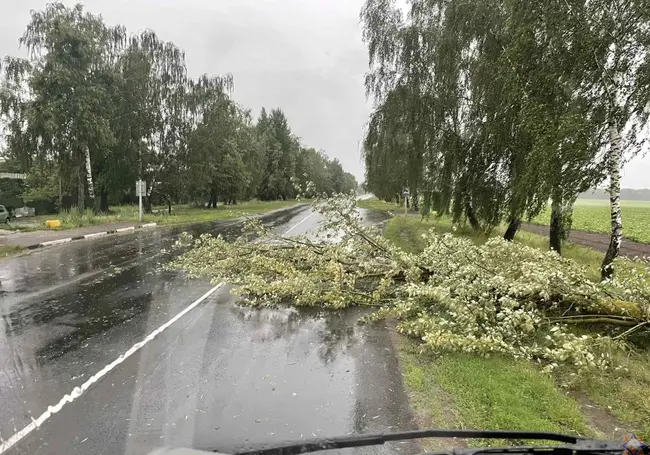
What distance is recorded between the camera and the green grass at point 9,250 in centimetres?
1300

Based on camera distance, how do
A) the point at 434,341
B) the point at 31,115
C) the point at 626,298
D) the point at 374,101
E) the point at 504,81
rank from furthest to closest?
the point at 31,115 → the point at 374,101 → the point at 504,81 → the point at 626,298 → the point at 434,341

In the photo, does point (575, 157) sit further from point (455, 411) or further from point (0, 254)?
point (0, 254)

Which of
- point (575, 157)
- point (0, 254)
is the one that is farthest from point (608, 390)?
point (0, 254)

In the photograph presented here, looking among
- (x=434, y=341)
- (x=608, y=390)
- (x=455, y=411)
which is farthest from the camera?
(x=434, y=341)

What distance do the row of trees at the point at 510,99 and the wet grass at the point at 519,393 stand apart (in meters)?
3.73

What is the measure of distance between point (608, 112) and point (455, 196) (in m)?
6.84

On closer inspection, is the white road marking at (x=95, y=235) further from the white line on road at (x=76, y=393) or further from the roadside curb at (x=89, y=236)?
the white line on road at (x=76, y=393)

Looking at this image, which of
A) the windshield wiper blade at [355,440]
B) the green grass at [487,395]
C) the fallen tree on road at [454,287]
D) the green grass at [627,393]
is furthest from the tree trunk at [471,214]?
the windshield wiper blade at [355,440]

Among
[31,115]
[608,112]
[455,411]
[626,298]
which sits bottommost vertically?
[455,411]

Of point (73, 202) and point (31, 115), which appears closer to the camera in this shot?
point (31, 115)

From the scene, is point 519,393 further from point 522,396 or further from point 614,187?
point 614,187

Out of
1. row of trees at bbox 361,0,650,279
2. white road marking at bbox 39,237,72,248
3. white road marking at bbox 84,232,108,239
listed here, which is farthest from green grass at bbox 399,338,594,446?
white road marking at bbox 84,232,108,239

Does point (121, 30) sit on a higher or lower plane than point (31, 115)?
higher

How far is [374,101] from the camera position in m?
20.3
